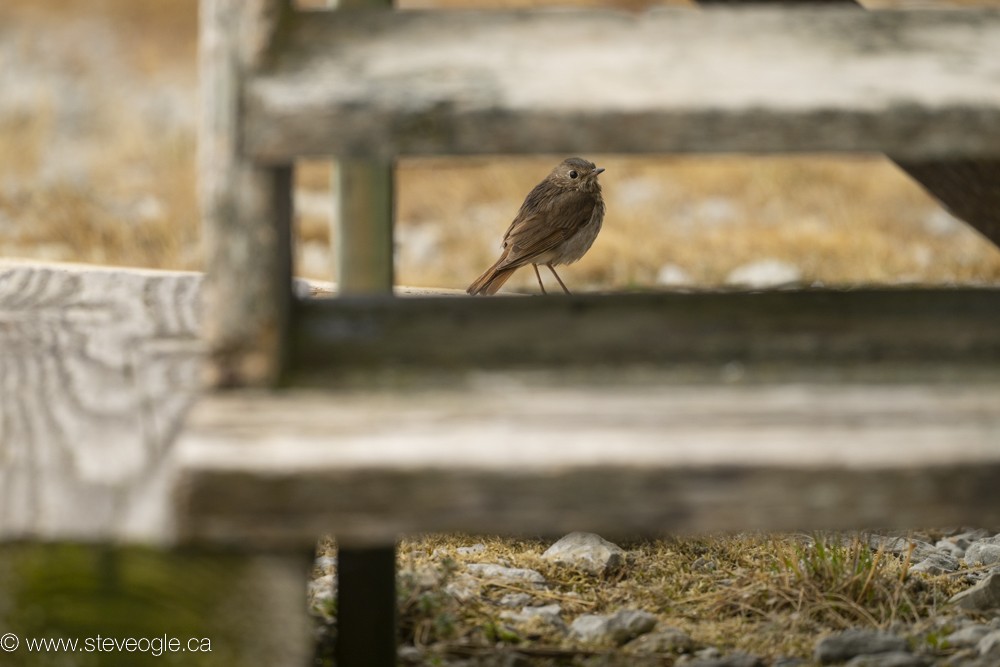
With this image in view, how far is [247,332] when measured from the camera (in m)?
1.62

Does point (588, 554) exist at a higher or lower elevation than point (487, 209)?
lower

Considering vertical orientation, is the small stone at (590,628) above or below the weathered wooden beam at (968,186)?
below

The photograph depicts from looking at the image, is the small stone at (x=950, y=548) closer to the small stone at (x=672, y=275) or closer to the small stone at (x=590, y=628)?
the small stone at (x=590, y=628)

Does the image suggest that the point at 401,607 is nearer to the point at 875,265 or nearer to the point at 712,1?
the point at 712,1

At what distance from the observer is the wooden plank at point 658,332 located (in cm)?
195

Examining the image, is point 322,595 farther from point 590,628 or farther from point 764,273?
point 764,273

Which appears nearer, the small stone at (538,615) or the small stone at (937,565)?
the small stone at (538,615)

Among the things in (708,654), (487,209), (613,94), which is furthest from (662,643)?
(487,209)

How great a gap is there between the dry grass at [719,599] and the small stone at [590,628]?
0.03m

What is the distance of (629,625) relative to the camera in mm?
2793

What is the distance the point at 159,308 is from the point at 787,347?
114cm

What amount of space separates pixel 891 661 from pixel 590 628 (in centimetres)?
63

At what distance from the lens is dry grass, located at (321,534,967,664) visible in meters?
2.82

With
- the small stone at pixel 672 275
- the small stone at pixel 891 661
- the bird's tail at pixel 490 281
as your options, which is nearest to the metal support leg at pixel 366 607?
the small stone at pixel 891 661
